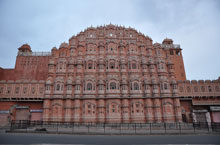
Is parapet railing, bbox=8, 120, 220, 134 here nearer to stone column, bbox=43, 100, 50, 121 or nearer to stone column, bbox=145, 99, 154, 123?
stone column, bbox=43, 100, 50, 121

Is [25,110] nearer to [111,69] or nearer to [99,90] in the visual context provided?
[99,90]

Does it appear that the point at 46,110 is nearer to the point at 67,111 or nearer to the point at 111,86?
the point at 67,111

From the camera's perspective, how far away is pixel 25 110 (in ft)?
106

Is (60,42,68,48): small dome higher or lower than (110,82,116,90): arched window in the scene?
higher

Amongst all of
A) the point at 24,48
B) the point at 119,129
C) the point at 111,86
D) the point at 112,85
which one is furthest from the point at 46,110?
the point at 24,48

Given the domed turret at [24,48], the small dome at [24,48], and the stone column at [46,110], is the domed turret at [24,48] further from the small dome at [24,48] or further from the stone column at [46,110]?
the stone column at [46,110]

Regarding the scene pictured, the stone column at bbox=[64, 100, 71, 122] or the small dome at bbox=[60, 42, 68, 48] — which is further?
the small dome at bbox=[60, 42, 68, 48]

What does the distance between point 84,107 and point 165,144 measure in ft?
69.6

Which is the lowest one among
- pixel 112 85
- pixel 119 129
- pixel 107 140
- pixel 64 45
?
pixel 119 129

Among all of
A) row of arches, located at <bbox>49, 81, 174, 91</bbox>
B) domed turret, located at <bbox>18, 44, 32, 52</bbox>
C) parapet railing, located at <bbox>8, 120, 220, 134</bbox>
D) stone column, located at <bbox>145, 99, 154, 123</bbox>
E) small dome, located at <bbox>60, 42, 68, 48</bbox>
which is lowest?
parapet railing, located at <bbox>8, 120, 220, 134</bbox>

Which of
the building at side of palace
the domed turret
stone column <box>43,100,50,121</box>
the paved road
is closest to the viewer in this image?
the paved road

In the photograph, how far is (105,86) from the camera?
109ft

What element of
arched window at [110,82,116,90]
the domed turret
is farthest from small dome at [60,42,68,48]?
arched window at [110,82,116,90]

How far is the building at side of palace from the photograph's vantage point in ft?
104
